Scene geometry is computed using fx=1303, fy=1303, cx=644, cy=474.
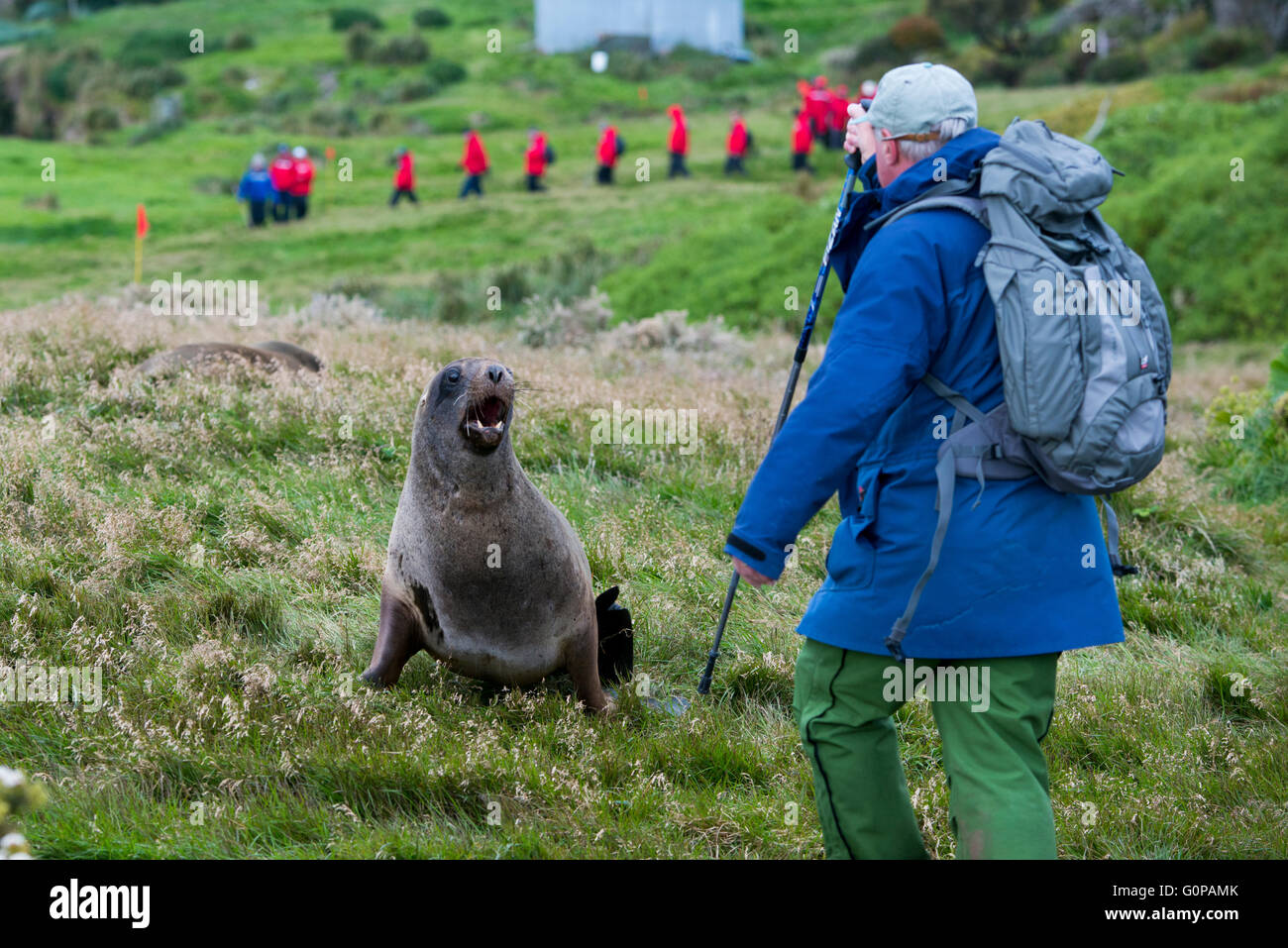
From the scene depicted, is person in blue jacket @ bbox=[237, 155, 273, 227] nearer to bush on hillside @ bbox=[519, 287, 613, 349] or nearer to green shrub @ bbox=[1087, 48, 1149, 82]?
bush on hillside @ bbox=[519, 287, 613, 349]

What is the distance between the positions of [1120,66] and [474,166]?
22334mm

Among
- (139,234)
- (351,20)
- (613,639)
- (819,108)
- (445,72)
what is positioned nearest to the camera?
(613,639)

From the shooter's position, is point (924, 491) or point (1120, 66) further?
point (1120, 66)

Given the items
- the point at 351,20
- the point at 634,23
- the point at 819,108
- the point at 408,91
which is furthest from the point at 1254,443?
the point at 351,20

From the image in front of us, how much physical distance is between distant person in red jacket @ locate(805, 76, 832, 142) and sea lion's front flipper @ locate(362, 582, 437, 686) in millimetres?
31093

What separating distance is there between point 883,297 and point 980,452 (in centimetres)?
48

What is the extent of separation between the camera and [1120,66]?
4128cm

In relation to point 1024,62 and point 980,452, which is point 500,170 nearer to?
point 1024,62

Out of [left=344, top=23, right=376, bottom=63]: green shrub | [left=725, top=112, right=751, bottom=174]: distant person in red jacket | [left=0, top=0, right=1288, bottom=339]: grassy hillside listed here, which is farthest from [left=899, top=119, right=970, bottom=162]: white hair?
[left=344, top=23, right=376, bottom=63]: green shrub

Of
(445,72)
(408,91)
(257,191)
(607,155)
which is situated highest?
(445,72)

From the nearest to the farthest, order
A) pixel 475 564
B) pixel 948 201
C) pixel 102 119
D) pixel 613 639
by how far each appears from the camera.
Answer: pixel 948 201
pixel 475 564
pixel 613 639
pixel 102 119

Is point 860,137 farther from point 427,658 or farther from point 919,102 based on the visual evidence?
point 427,658

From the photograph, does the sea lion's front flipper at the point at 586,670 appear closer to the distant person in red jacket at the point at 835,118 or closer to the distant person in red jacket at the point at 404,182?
the distant person in red jacket at the point at 404,182

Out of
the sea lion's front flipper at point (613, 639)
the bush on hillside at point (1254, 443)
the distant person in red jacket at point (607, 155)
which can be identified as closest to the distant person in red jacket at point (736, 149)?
the distant person in red jacket at point (607, 155)
